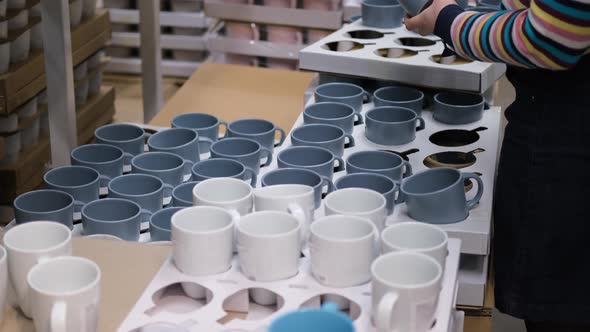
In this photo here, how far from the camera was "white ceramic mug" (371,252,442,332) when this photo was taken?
1.10 m

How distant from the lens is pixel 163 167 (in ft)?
6.24

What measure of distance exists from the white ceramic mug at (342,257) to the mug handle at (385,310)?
5.5 inches

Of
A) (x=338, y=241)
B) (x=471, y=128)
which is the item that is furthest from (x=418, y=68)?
(x=338, y=241)

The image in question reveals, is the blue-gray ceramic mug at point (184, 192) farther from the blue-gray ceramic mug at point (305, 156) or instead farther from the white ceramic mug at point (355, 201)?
the white ceramic mug at point (355, 201)

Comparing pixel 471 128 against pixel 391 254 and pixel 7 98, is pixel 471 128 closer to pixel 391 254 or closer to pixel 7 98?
pixel 391 254

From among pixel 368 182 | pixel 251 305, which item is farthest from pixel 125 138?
pixel 251 305

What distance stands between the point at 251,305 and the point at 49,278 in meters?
0.28

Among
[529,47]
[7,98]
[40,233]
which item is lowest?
[7,98]

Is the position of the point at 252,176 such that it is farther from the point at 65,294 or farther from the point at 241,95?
the point at 241,95

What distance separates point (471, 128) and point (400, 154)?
0.23 m

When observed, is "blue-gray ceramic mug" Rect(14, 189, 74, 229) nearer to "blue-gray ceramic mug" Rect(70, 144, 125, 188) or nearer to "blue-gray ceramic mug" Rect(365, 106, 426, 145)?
"blue-gray ceramic mug" Rect(70, 144, 125, 188)

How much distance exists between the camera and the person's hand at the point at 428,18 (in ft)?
5.54

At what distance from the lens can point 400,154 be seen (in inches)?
77.7

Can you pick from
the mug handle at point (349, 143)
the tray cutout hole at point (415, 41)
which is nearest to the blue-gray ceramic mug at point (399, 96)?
the mug handle at point (349, 143)
